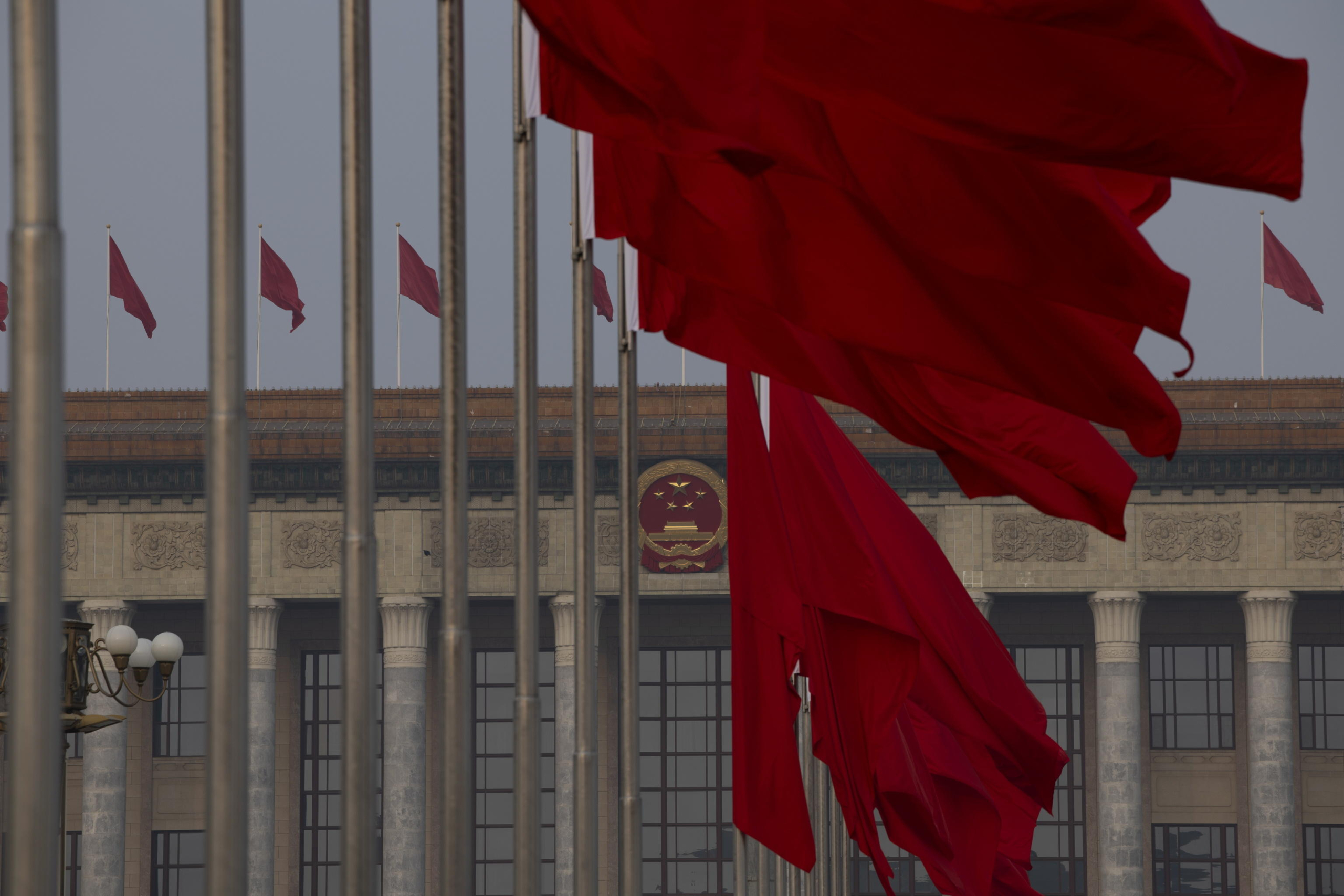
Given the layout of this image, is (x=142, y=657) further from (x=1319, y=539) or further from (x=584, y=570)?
(x=1319, y=539)

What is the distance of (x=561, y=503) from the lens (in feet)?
135

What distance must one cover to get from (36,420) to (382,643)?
3705cm

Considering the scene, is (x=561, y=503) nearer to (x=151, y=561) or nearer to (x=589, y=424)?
(x=151, y=561)

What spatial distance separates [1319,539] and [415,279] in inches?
756

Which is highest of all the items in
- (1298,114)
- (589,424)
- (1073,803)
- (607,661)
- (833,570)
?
(1298,114)

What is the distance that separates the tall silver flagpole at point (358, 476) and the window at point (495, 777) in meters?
36.4

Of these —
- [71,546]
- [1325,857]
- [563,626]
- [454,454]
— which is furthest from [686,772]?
[454,454]

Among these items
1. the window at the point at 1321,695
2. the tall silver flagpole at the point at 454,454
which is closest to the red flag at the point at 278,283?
the window at the point at 1321,695

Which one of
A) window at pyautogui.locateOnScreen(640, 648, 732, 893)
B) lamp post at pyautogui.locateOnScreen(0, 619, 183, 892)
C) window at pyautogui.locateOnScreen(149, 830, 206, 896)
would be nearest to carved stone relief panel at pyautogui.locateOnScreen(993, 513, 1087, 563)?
window at pyautogui.locateOnScreen(640, 648, 732, 893)

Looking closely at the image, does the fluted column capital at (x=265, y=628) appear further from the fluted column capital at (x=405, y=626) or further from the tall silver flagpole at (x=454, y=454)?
the tall silver flagpole at (x=454, y=454)

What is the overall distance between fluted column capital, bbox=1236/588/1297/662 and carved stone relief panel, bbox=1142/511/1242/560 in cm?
98

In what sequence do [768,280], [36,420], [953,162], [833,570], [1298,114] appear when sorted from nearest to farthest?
[36,420]
[1298,114]
[953,162]
[768,280]
[833,570]

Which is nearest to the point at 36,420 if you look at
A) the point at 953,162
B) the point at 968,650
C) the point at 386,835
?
the point at 953,162

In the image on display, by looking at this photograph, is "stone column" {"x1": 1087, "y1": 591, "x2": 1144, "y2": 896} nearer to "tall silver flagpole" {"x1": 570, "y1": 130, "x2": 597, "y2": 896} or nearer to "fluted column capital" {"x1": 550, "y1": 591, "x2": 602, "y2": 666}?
"fluted column capital" {"x1": 550, "y1": 591, "x2": 602, "y2": 666}
